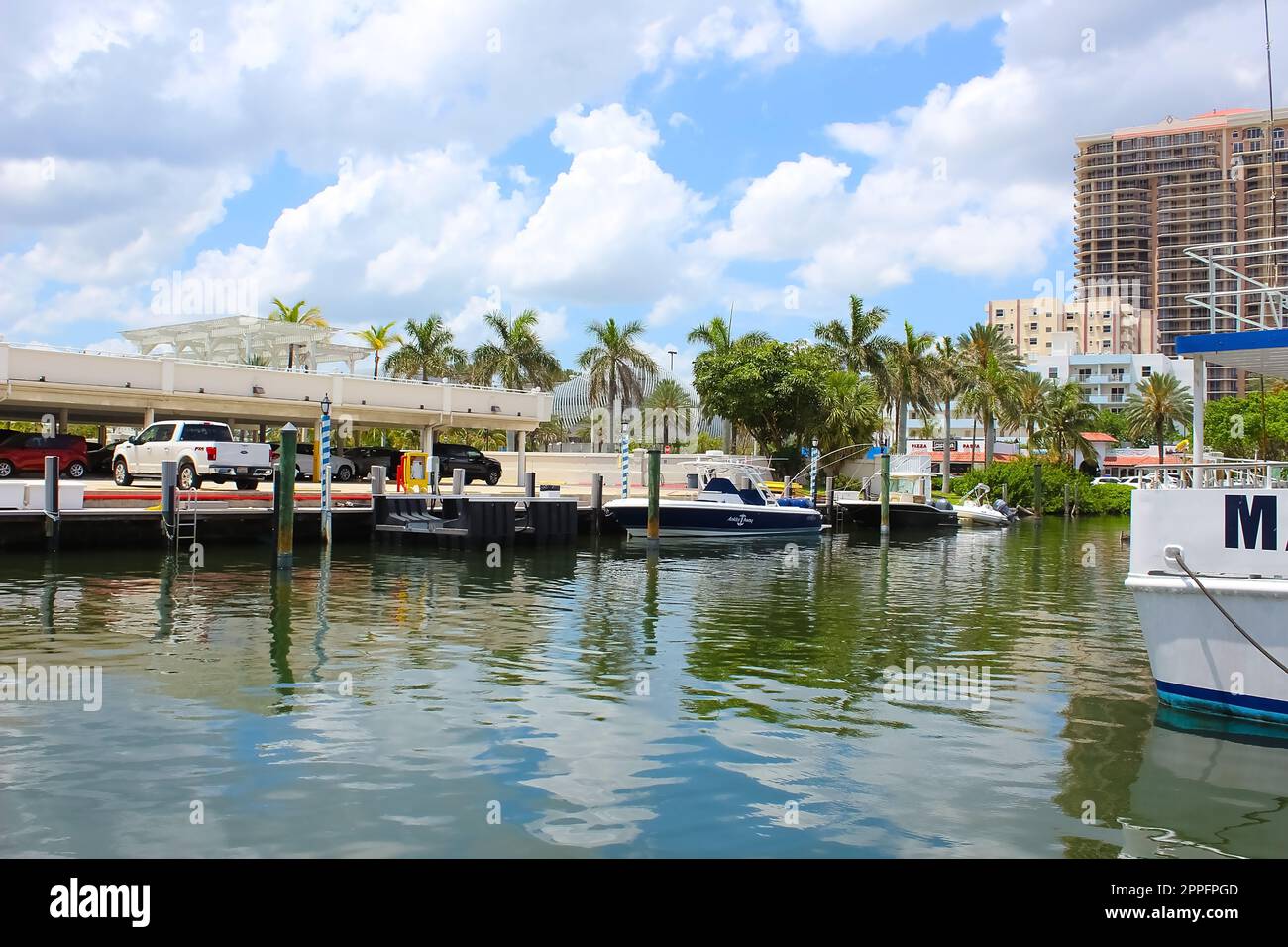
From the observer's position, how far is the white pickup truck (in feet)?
106

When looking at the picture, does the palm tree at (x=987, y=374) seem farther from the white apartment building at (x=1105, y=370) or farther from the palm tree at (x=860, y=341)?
the white apartment building at (x=1105, y=370)

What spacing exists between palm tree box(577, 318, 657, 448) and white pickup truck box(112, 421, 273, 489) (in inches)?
1368

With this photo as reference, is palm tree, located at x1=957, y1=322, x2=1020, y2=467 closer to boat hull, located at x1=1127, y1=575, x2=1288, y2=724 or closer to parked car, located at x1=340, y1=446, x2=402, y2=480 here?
parked car, located at x1=340, y1=446, x2=402, y2=480

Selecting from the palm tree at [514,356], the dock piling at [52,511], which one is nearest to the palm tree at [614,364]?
the palm tree at [514,356]

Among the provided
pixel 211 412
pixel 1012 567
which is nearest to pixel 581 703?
pixel 1012 567

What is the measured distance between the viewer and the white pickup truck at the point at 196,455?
32281 mm

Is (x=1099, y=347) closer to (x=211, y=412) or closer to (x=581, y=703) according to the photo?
(x=211, y=412)

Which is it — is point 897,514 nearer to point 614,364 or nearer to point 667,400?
point 614,364

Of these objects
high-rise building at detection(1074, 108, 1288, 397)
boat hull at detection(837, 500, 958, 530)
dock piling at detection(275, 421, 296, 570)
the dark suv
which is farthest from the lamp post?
high-rise building at detection(1074, 108, 1288, 397)

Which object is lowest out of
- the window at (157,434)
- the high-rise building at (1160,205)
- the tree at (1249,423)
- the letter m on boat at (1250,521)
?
the letter m on boat at (1250,521)

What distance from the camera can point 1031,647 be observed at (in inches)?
658

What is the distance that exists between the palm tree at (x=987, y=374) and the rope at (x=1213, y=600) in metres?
63.8

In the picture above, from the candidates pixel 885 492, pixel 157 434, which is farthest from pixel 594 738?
pixel 885 492

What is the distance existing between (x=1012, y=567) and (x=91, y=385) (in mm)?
31854
